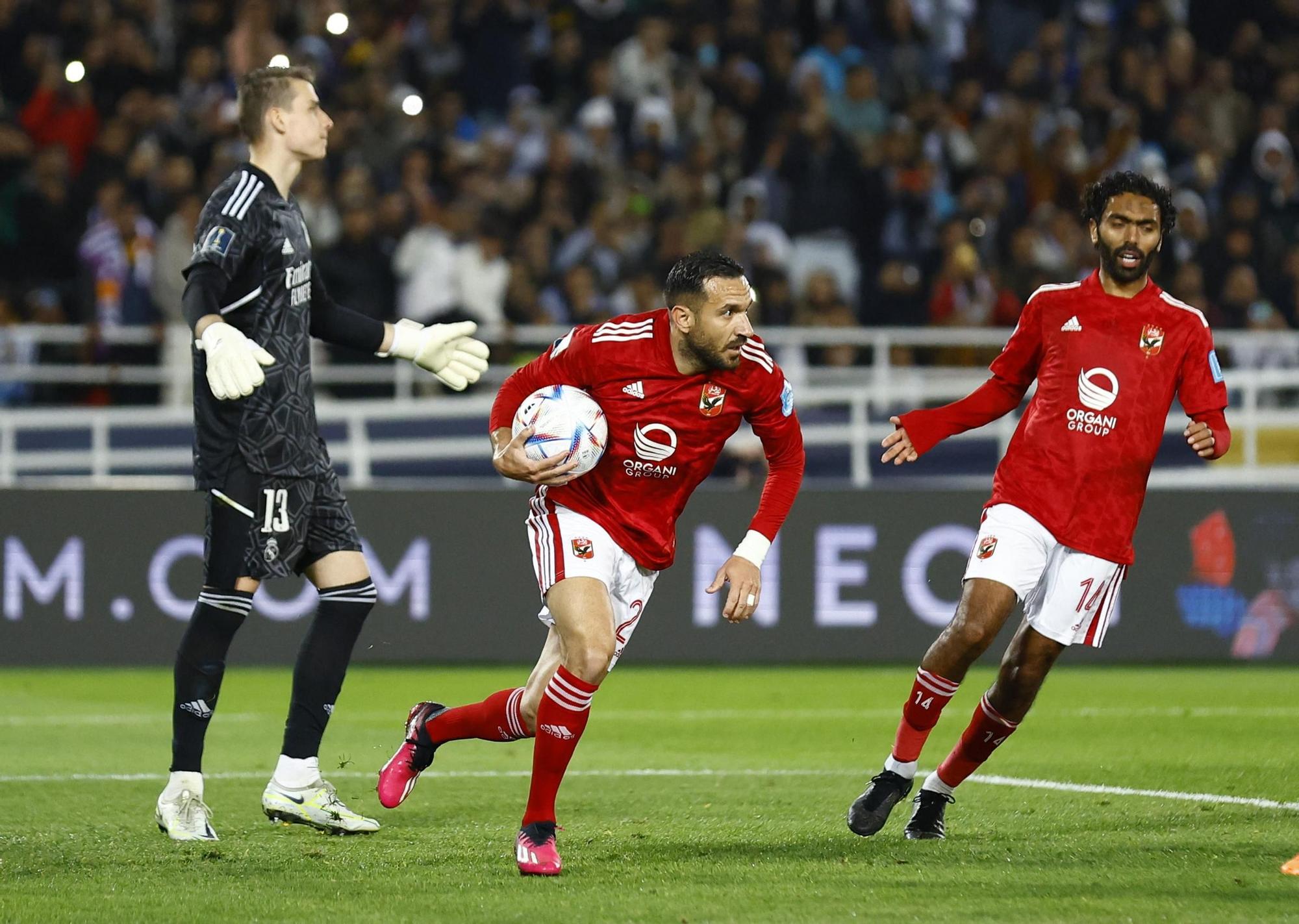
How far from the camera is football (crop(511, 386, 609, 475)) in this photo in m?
5.63

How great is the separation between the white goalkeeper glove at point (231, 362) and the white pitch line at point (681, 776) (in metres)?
2.46

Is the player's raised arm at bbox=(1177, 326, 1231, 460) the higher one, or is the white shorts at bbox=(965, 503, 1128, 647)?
the player's raised arm at bbox=(1177, 326, 1231, 460)

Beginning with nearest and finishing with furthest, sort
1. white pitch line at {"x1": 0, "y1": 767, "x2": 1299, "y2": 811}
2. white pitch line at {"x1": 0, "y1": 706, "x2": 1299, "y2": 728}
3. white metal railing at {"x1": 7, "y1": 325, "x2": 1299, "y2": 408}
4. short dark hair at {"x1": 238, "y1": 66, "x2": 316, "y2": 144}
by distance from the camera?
short dark hair at {"x1": 238, "y1": 66, "x2": 316, "y2": 144}, white pitch line at {"x1": 0, "y1": 767, "x2": 1299, "y2": 811}, white pitch line at {"x1": 0, "y1": 706, "x2": 1299, "y2": 728}, white metal railing at {"x1": 7, "y1": 325, "x2": 1299, "y2": 408}

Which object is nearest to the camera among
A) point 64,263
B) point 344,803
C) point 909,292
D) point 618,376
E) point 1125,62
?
point 618,376

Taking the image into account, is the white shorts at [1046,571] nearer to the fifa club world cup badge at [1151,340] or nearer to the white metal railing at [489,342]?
the fifa club world cup badge at [1151,340]

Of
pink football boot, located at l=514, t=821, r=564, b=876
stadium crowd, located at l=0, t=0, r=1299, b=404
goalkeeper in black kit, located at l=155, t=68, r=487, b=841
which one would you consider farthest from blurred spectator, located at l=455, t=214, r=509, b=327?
pink football boot, located at l=514, t=821, r=564, b=876

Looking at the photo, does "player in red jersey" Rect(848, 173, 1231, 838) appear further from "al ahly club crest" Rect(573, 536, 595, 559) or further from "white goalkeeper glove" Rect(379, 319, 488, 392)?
"white goalkeeper glove" Rect(379, 319, 488, 392)

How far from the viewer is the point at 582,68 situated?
16.9m

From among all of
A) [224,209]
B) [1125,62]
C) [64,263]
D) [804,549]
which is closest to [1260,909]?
[224,209]

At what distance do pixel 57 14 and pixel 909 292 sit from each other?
295 inches

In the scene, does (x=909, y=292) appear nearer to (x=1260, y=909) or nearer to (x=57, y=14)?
(x=57, y=14)

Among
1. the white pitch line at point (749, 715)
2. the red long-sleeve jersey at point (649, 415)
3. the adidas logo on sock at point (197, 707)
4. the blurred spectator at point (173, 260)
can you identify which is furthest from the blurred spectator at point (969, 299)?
the adidas logo on sock at point (197, 707)

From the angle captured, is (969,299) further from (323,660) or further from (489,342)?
(323,660)

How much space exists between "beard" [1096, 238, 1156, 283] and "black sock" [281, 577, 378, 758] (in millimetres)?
2691
